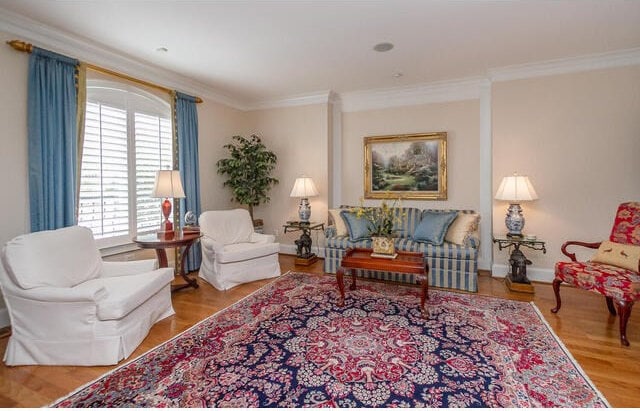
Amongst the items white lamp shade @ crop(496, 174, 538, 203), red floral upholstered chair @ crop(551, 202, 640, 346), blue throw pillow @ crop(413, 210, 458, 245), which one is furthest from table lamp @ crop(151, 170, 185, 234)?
red floral upholstered chair @ crop(551, 202, 640, 346)

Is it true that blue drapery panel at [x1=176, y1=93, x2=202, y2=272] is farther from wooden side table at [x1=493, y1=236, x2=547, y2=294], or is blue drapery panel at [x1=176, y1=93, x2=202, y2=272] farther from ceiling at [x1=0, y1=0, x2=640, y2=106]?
wooden side table at [x1=493, y1=236, x2=547, y2=294]

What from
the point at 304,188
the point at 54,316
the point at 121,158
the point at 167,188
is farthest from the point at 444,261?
the point at 121,158

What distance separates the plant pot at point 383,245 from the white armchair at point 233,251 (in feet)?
5.04

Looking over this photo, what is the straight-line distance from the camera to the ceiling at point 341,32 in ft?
8.94

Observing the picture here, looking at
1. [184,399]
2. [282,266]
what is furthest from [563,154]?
[184,399]

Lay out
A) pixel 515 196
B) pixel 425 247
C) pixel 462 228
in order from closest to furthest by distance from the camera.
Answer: pixel 515 196 < pixel 425 247 < pixel 462 228

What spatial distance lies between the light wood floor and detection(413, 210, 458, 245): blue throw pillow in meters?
0.83

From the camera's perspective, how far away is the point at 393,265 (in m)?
3.15

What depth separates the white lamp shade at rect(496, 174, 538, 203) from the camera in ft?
12.4

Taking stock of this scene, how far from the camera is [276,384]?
202 centimetres

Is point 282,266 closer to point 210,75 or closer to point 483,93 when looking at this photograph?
point 210,75

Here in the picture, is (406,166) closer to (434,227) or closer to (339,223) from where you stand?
(434,227)

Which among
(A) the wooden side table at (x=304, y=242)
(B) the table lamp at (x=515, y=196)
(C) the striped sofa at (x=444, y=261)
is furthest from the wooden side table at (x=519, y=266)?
(A) the wooden side table at (x=304, y=242)

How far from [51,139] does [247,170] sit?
2652 millimetres
